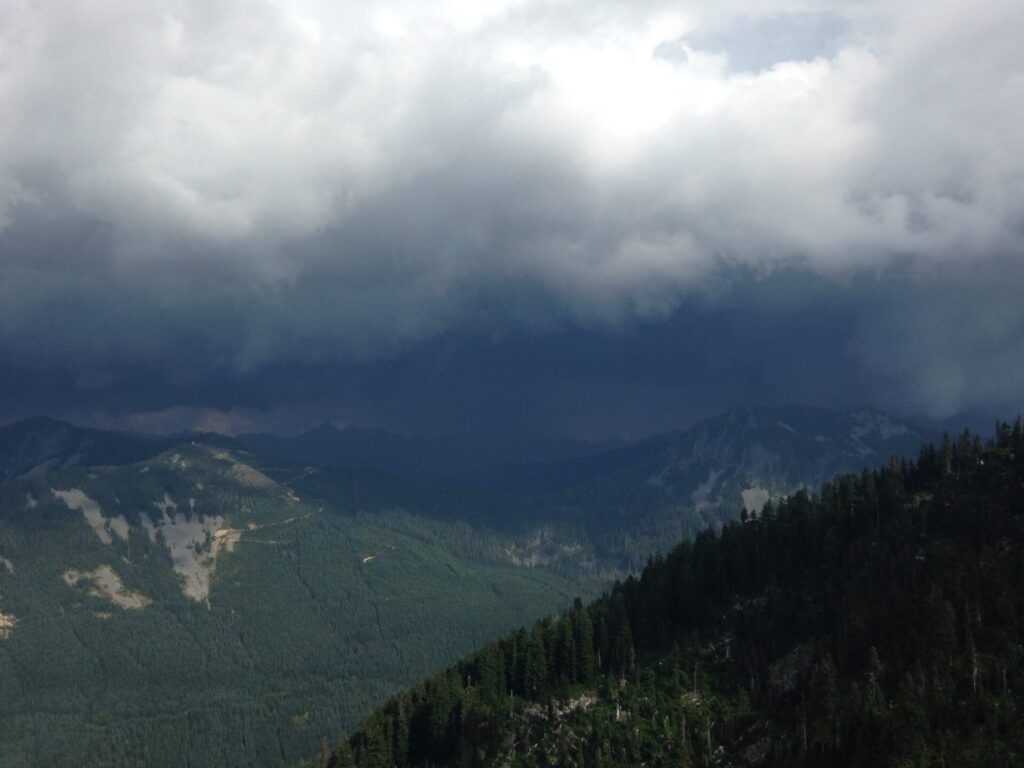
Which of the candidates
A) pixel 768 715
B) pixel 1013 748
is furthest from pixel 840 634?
pixel 1013 748

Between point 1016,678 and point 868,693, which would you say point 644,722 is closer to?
point 868,693

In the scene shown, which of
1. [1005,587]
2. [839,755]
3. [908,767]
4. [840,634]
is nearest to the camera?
[908,767]

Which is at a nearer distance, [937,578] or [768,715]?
[768,715]

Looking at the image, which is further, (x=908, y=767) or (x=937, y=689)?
(x=937, y=689)

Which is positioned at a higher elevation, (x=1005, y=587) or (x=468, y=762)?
(x=1005, y=587)

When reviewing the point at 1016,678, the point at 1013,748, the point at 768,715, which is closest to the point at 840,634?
the point at 768,715

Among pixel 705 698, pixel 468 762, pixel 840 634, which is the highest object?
pixel 840 634


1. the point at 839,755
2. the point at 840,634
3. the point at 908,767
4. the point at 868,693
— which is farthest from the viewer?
the point at 840,634

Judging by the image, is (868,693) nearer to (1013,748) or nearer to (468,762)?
(1013,748)

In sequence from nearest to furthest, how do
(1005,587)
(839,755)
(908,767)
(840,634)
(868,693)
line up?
(908,767)
(839,755)
(868,693)
(1005,587)
(840,634)
